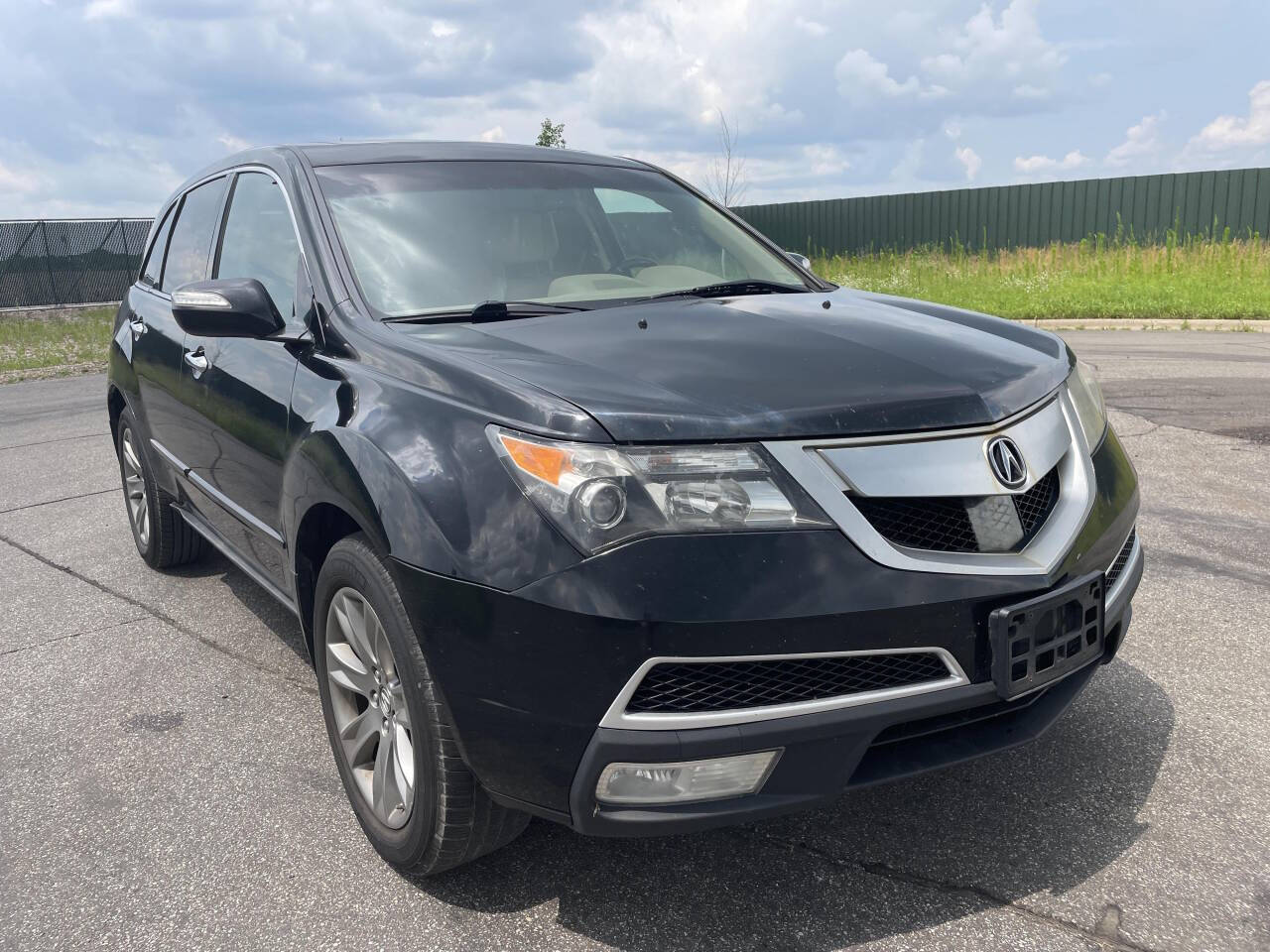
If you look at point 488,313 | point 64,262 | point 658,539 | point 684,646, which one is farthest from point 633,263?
point 64,262

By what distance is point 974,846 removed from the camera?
2.65 m

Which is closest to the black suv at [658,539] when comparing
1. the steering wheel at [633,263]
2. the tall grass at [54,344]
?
the steering wheel at [633,263]

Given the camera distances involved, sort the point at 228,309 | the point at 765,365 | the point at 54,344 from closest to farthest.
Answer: the point at 765,365 → the point at 228,309 → the point at 54,344

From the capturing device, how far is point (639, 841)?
9.07 ft

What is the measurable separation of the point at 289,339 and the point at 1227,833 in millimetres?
2770

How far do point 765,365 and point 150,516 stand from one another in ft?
11.9

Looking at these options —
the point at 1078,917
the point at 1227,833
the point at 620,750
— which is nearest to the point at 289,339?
the point at 620,750

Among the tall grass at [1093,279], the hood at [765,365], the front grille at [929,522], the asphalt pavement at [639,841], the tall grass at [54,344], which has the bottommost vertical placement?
the tall grass at [54,344]

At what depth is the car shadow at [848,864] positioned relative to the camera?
7.88 ft

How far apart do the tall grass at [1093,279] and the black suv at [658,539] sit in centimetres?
1304

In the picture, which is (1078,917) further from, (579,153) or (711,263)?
(579,153)

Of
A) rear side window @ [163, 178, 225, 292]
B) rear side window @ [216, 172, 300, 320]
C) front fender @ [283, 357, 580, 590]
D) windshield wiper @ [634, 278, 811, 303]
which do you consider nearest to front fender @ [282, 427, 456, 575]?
front fender @ [283, 357, 580, 590]

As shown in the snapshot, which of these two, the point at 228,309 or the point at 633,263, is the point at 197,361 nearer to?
the point at 228,309

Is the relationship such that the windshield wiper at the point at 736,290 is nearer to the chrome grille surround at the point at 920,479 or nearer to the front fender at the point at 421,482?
the front fender at the point at 421,482
